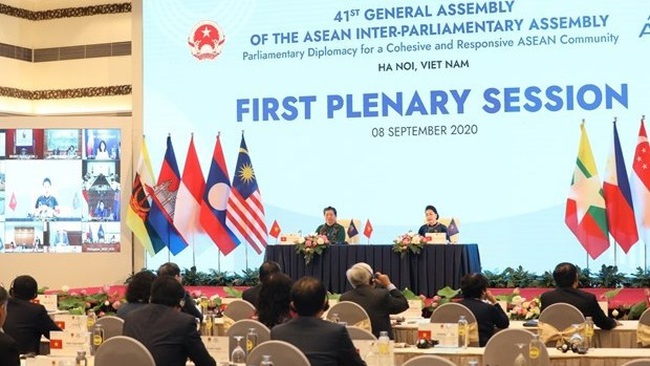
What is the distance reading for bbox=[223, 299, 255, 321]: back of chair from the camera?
7793 millimetres

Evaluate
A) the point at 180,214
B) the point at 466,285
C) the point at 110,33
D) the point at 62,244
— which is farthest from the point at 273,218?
the point at 466,285

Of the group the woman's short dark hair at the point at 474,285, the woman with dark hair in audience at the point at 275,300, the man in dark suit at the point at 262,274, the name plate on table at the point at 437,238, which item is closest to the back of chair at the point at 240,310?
the man in dark suit at the point at 262,274

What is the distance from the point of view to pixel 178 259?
13984mm

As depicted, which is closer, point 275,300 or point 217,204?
point 275,300

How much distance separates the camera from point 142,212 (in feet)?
45.0

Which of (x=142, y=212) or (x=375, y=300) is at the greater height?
(x=142, y=212)

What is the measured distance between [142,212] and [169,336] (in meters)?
8.73

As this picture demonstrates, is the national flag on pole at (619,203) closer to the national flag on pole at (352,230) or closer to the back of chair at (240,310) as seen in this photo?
the national flag on pole at (352,230)

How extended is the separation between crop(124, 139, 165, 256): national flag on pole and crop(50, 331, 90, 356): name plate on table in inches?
287

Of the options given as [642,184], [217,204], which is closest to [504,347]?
[642,184]

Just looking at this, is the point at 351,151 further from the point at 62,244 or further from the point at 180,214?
the point at 62,244

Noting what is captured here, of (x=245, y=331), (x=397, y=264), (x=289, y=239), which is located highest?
(x=289, y=239)

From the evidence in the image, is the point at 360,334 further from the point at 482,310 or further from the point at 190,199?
the point at 190,199

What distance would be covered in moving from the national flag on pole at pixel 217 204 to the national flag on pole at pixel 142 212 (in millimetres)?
702
